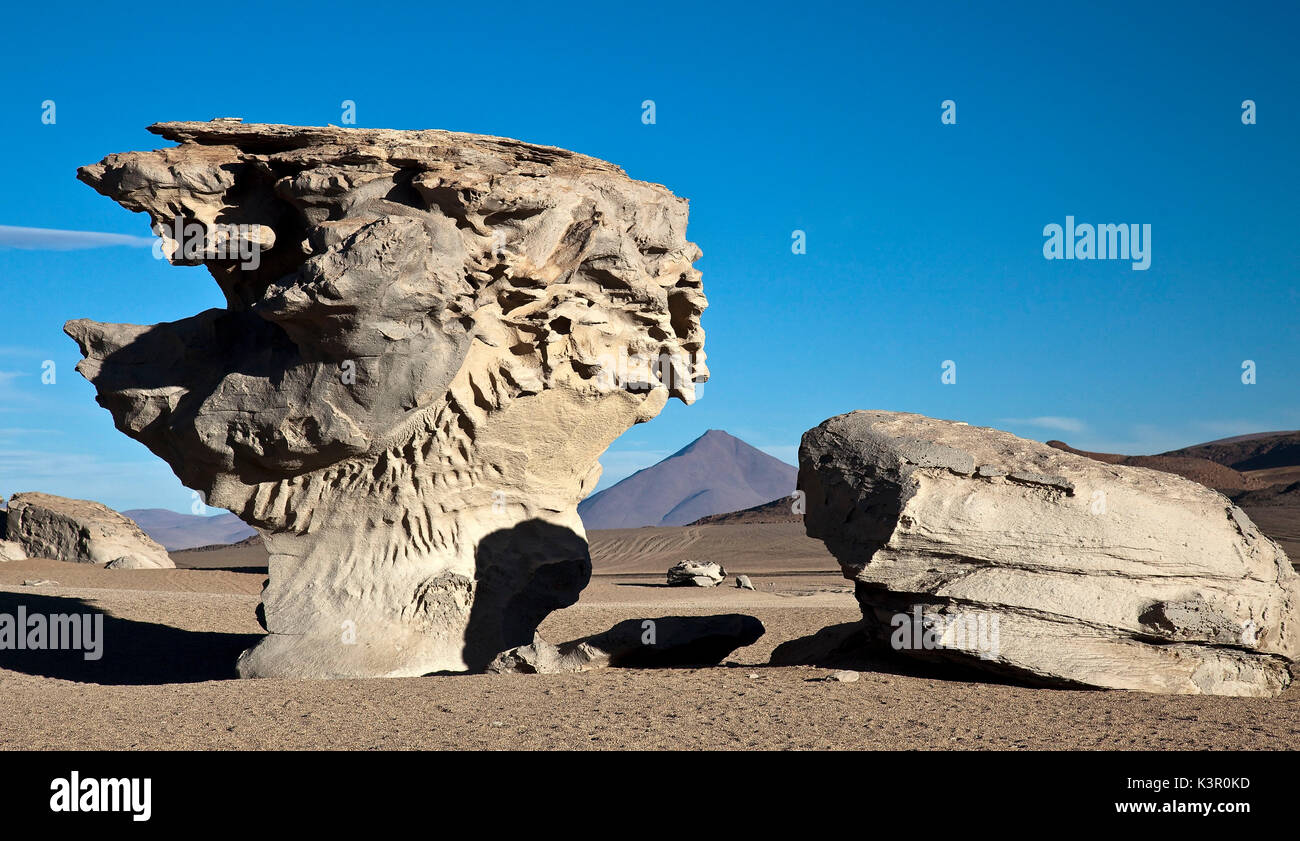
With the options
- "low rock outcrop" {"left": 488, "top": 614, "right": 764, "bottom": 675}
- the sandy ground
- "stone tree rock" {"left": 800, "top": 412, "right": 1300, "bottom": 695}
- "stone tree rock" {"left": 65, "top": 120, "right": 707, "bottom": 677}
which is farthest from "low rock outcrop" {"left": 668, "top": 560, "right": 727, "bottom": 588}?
"stone tree rock" {"left": 800, "top": 412, "right": 1300, "bottom": 695}

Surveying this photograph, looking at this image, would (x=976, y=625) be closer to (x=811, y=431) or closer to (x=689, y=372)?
(x=811, y=431)

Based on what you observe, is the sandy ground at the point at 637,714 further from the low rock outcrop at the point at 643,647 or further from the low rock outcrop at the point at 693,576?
the low rock outcrop at the point at 693,576

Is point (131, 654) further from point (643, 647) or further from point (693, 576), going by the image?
point (693, 576)

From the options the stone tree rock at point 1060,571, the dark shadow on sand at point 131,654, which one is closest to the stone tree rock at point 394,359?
the dark shadow on sand at point 131,654

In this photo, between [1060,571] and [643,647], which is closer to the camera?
[1060,571]

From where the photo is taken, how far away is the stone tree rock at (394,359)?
28.4 ft

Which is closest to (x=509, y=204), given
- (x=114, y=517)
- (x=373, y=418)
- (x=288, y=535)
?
(x=373, y=418)

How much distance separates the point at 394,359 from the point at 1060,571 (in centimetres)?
526

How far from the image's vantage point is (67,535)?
22.1 metres

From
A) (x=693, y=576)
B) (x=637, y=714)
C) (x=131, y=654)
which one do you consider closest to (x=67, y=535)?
(x=131, y=654)

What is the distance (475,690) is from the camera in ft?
23.7

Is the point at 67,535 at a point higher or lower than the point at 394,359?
lower
